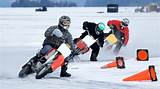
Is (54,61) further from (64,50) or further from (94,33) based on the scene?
(94,33)

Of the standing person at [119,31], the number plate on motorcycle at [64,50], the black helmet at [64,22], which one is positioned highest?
the black helmet at [64,22]

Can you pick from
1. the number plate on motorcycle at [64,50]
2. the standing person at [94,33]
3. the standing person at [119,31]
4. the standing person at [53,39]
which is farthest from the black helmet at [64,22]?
the standing person at [119,31]

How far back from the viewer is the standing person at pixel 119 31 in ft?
45.0

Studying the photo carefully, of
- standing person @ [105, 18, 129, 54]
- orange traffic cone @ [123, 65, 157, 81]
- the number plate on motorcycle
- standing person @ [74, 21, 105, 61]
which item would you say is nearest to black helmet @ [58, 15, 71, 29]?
the number plate on motorcycle

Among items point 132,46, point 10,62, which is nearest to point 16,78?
point 10,62

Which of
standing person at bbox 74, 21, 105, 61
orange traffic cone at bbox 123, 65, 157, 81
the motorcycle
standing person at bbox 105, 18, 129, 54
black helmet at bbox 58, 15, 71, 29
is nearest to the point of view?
orange traffic cone at bbox 123, 65, 157, 81

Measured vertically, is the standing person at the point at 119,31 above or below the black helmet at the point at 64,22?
below

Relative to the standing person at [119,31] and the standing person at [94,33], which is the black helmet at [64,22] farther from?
the standing person at [119,31]

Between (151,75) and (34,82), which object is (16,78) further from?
(151,75)

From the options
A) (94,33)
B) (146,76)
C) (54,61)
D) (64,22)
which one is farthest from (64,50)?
(94,33)

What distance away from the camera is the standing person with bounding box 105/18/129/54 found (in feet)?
45.0

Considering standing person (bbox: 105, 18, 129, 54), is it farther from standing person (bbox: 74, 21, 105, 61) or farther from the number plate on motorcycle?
the number plate on motorcycle

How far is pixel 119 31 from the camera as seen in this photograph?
13.8 m

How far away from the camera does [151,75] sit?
841 cm
